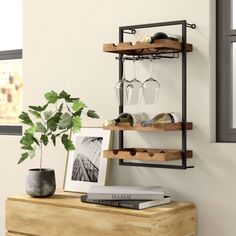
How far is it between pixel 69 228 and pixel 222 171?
35.1 inches

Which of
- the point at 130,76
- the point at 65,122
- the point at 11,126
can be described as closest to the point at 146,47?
the point at 130,76

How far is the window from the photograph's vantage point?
428cm

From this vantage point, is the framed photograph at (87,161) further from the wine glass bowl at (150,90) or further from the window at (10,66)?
the window at (10,66)

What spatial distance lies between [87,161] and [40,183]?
1.17ft

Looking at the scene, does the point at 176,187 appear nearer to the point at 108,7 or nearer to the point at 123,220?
the point at 123,220

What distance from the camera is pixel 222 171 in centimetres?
310

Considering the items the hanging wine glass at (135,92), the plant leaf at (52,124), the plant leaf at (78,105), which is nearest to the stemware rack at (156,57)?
the hanging wine glass at (135,92)

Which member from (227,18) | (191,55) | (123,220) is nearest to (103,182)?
(123,220)

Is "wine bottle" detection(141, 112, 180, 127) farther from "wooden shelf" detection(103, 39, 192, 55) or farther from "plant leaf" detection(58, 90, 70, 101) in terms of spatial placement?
"plant leaf" detection(58, 90, 70, 101)

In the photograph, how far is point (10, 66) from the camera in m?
4.30

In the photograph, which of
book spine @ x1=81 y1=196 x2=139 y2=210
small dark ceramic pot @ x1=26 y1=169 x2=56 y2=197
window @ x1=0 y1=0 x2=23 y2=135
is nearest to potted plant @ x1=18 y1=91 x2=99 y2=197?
small dark ceramic pot @ x1=26 y1=169 x2=56 y2=197

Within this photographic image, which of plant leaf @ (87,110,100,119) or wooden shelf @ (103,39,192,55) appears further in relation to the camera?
plant leaf @ (87,110,100,119)

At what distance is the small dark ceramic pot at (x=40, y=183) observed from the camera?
3289mm

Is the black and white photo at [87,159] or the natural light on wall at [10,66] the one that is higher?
the natural light on wall at [10,66]
